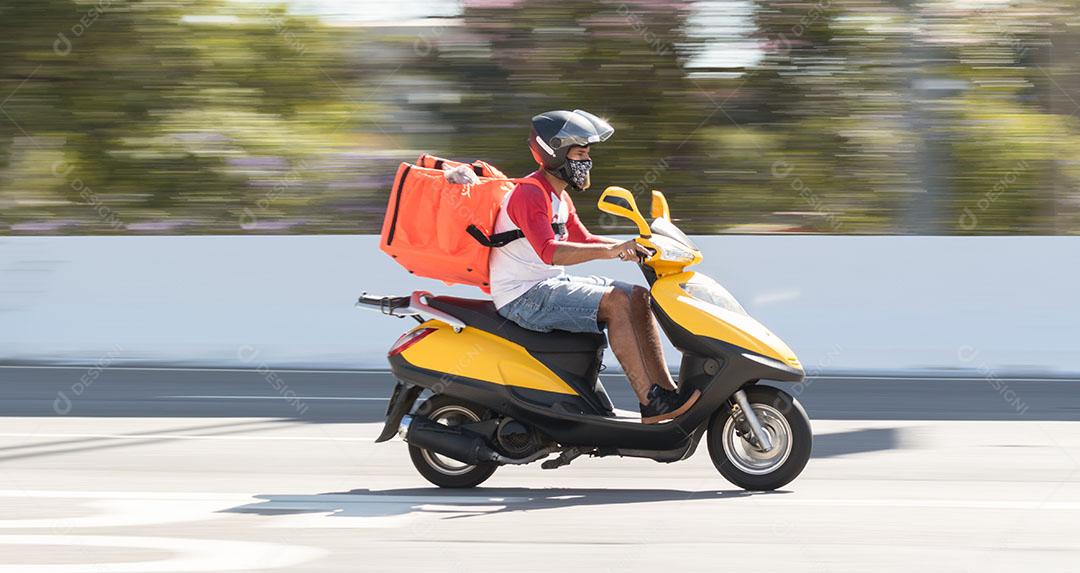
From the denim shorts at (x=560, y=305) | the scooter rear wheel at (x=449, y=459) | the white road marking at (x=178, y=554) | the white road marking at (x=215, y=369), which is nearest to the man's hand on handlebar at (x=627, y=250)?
the denim shorts at (x=560, y=305)

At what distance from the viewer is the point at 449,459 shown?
7254mm

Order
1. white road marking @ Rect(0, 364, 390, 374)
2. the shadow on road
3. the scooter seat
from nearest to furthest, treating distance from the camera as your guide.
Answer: the shadow on road, the scooter seat, white road marking @ Rect(0, 364, 390, 374)

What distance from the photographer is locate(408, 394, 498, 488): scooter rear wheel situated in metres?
7.16

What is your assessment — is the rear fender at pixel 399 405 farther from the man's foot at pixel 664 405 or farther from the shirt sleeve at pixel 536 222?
the man's foot at pixel 664 405

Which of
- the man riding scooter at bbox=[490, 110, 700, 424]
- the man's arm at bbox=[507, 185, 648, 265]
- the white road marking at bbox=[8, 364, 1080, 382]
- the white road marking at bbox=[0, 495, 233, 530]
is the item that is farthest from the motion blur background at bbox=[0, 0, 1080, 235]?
the white road marking at bbox=[0, 495, 233, 530]

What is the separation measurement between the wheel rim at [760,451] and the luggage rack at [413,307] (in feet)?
4.27

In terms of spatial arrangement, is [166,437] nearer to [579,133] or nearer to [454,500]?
[454,500]

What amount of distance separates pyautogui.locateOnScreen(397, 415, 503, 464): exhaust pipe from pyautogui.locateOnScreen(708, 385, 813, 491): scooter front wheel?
100 centimetres

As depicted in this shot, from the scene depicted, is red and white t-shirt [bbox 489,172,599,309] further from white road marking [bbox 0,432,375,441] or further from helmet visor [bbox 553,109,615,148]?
white road marking [bbox 0,432,375,441]

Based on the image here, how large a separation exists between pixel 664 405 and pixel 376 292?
690cm

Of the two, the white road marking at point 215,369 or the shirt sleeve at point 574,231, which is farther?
the white road marking at point 215,369

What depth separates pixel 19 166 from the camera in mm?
17906

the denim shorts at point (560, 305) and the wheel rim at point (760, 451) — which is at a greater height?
the denim shorts at point (560, 305)

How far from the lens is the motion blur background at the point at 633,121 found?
16.2 m
